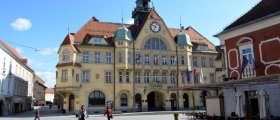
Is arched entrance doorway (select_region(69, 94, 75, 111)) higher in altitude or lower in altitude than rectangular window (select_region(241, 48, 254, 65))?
lower

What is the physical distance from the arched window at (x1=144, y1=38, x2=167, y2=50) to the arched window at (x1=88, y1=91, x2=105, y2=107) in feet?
37.5

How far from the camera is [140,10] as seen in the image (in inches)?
2287

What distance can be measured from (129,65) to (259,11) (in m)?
28.7

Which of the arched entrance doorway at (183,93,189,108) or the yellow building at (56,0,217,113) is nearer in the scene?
the yellow building at (56,0,217,113)

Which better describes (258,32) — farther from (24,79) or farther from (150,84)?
(24,79)

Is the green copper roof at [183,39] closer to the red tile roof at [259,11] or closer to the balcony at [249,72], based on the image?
the red tile roof at [259,11]

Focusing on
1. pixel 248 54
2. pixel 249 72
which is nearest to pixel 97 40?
pixel 248 54

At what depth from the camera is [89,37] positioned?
49406 millimetres

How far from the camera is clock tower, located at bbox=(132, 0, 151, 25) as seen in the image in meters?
57.8

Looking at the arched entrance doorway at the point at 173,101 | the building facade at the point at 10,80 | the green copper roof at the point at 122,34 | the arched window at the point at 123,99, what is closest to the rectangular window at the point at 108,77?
the arched window at the point at 123,99

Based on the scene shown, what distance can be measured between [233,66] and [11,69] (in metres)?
33.3

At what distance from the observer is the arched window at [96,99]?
158ft

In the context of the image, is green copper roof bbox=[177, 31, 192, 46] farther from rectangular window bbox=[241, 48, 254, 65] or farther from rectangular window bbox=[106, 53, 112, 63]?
rectangular window bbox=[241, 48, 254, 65]

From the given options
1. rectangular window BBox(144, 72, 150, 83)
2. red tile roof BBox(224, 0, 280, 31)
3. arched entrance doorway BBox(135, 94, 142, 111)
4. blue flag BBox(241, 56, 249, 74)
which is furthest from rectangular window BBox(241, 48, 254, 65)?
arched entrance doorway BBox(135, 94, 142, 111)
